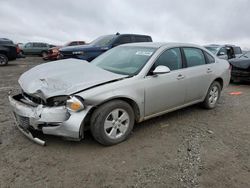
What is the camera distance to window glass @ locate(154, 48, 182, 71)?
388cm

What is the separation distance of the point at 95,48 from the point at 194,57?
5273 mm

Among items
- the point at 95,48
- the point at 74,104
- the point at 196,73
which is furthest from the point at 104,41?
the point at 74,104

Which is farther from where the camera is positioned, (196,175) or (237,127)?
(237,127)

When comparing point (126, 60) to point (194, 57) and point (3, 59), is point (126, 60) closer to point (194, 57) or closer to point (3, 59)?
point (194, 57)

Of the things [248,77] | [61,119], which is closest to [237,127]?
[61,119]

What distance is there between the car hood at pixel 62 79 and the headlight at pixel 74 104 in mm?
93

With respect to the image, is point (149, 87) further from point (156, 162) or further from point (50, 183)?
point (50, 183)

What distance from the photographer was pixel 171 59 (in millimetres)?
4105

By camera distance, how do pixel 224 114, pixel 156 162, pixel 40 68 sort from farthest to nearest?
pixel 224 114 → pixel 40 68 → pixel 156 162

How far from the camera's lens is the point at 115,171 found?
2723 millimetres

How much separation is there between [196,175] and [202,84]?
7.76ft

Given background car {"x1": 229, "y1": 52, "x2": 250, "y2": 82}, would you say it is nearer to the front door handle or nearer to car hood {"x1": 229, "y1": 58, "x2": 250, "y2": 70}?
car hood {"x1": 229, "y1": 58, "x2": 250, "y2": 70}

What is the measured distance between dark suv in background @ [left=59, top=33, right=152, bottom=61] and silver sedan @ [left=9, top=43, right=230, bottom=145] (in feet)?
15.3

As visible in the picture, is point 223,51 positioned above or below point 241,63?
above
